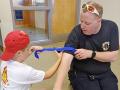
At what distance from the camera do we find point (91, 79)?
174 centimetres

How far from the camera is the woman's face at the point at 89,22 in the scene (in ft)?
4.88

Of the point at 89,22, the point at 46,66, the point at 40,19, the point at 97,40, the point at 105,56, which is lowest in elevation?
the point at 46,66

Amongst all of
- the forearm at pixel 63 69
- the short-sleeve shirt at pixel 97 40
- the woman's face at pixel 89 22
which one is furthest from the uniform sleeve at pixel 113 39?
the forearm at pixel 63 69

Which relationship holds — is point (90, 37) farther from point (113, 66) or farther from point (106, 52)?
point (113, 66)

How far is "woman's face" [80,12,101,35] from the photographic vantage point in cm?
149

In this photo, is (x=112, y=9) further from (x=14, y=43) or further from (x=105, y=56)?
(x=14, y=43)

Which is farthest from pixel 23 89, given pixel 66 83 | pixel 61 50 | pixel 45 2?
pixel 45 2

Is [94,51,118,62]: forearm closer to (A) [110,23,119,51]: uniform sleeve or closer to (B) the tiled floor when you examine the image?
(A) [110,23,119,51]: uniform sleeve

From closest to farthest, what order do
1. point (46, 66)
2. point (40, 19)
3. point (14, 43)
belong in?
1. point (14, 43)
2. point (46, 66)
3. point (40, 19)

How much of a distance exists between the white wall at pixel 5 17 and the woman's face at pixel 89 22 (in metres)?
2.07

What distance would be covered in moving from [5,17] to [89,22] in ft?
7.19

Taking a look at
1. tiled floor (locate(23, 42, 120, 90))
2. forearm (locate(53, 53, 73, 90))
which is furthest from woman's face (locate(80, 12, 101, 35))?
tiled floor (locate(23, 42, 120, 90))

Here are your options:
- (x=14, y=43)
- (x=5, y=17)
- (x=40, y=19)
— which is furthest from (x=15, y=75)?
(x=40, y=19)

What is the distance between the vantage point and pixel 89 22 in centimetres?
150
